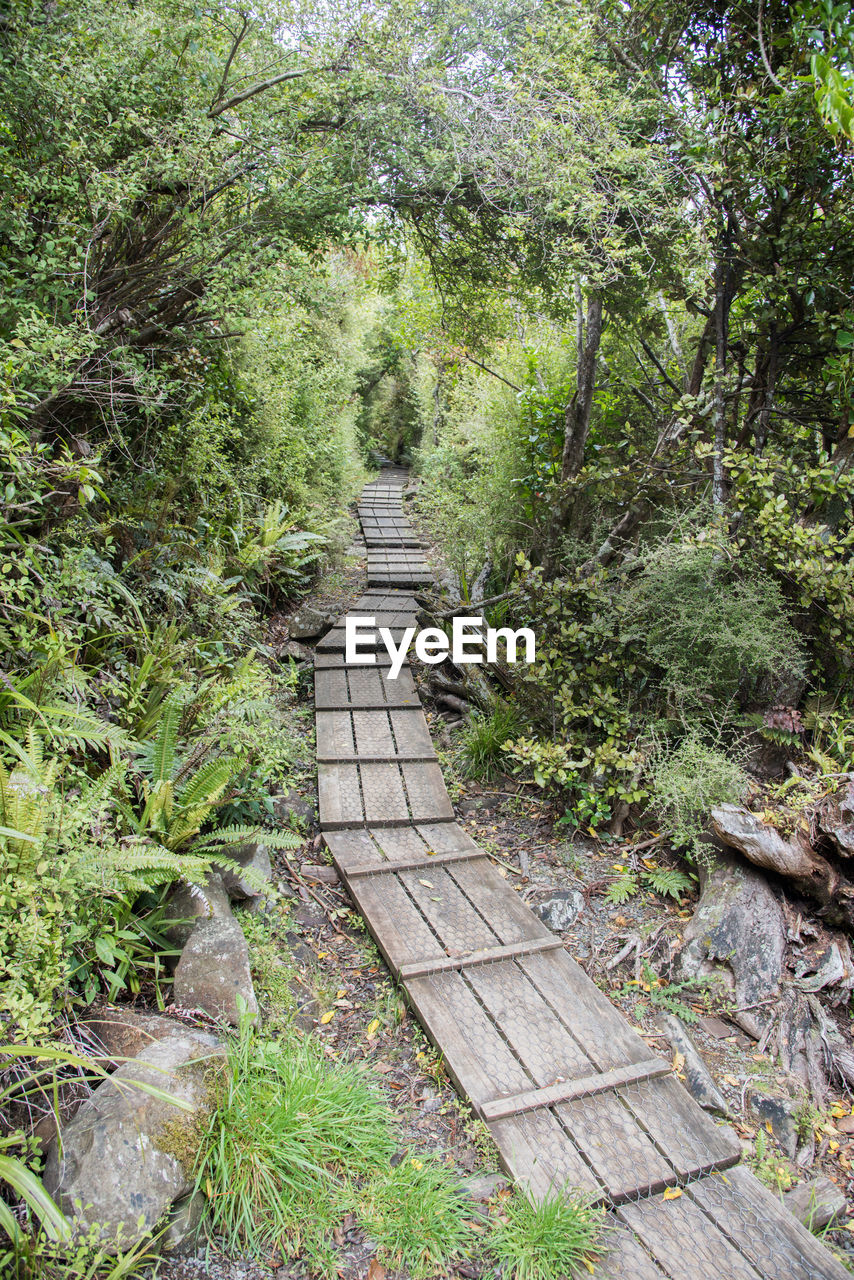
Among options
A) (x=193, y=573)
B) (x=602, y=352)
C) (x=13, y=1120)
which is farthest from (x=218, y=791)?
(x=602, y=352)

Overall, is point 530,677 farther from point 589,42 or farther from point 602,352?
point 589,42

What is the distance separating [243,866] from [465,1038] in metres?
1.20

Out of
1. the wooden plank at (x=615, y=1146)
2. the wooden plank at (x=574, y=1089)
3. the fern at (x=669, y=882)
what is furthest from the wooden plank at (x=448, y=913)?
the fern at (x=669, y=882)

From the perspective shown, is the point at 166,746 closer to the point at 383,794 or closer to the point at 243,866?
the point at 243,866

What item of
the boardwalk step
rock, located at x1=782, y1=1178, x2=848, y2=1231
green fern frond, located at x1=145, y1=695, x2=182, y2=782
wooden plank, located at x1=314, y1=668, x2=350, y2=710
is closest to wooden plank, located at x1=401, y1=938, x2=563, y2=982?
the boardwalk step

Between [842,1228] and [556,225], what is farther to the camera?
[556,225]

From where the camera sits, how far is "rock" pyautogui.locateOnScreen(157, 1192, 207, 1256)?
1994mm

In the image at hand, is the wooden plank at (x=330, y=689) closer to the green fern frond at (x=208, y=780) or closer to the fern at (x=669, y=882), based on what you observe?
the green fern frond at (x=208, y=780)

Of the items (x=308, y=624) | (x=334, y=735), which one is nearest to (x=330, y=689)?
(x=334, y=735)

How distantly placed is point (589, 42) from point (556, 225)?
3.64 ft

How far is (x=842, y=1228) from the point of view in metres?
2.35

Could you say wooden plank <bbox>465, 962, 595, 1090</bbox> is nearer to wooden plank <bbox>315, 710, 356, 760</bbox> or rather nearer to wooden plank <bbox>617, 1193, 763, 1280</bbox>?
wooden plank <bbox>617, 1193, 763, 1280</bbox>

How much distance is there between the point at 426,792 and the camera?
4594 millimetres

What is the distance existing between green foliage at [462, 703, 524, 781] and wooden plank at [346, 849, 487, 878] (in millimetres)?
899
